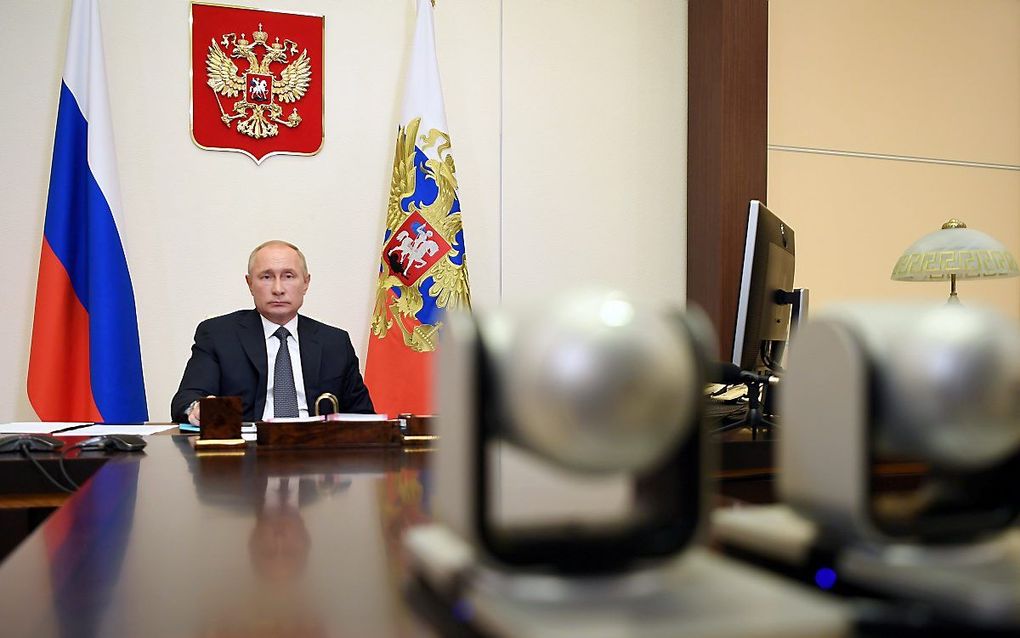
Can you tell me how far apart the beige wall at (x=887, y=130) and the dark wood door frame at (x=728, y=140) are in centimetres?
51

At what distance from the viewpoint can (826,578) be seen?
597 mm

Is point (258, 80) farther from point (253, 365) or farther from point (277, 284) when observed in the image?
point (253, 365)

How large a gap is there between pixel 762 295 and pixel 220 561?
204cm

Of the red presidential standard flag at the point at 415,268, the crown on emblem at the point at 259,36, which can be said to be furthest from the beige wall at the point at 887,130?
the crown on emblem at the point at 259,36

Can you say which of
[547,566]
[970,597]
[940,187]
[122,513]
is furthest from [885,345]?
[940,187]

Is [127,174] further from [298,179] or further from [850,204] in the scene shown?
[850,204]

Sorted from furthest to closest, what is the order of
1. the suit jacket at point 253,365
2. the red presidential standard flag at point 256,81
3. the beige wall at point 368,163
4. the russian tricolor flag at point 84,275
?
the red presidential standard flag at point 256,81 → the beige wall at point 368,163 → the russian tricolor flag at point 84,275 → the suit jacket at point 253,365

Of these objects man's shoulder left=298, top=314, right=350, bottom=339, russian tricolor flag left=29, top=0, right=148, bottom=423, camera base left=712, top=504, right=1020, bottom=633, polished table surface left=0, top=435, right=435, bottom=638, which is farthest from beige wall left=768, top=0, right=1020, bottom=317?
camera base left=712, top=504, right=1020, bottom=633

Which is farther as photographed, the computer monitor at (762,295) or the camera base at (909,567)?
the computer monitor at (762,295)

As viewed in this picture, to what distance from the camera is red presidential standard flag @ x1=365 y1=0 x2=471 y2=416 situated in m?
4.60

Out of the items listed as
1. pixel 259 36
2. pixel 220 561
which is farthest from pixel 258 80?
pixel 220 561

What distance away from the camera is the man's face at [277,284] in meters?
3.93

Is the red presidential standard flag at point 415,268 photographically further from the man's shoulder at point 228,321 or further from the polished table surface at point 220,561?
the polished table surface at point 220,561

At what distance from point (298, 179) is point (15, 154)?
142 cm
